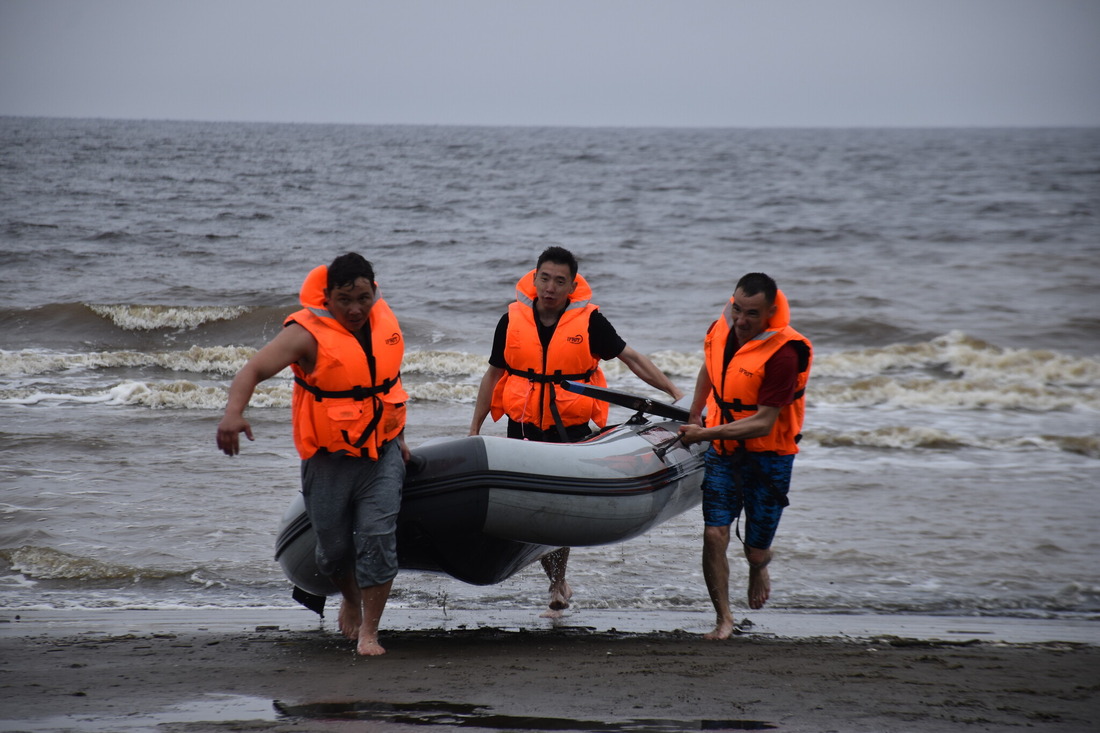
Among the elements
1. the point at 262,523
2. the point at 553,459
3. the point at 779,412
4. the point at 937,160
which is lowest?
the point at 262,523

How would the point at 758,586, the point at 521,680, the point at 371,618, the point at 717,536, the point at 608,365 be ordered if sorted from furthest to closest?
1. the point at 608,365
2. the point at 758,586
3. the point at 717,536
4. the point at 371,618
5. the point at 521,680

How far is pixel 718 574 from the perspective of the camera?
3.81 m

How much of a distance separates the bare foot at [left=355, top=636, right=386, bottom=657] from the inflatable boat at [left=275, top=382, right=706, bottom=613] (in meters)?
0.28

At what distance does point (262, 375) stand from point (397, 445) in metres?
0.59

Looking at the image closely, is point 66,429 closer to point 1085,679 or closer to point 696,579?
point 696,579

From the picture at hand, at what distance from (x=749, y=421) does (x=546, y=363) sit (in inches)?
36.8

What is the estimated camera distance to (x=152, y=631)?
3.76 meters

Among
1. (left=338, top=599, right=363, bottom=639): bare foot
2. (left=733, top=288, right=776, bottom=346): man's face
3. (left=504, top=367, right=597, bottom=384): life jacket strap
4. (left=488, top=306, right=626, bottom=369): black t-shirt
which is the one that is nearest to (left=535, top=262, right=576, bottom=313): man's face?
(left=488, top=306, right=626, bottom=369): black t-shirt

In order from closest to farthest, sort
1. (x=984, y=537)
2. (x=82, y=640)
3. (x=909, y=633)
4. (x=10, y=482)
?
(x=82, y=640), (x=909, y=633), (x=984, y=537), (x=10, y=482)

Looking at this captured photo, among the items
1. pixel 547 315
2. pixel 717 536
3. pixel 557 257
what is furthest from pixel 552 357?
pixel 717 536

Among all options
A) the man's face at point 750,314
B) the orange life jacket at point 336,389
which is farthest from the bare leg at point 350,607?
the man's face at point 750,314

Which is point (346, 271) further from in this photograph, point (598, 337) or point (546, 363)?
point (598, 337)

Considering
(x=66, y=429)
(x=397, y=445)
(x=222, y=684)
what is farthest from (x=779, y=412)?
(x=66, y=429)

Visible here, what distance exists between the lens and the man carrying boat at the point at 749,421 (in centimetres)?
358
